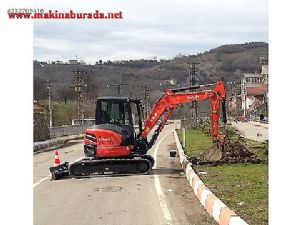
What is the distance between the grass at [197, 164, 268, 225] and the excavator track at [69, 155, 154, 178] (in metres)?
2.06

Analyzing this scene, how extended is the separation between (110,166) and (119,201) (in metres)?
5.15

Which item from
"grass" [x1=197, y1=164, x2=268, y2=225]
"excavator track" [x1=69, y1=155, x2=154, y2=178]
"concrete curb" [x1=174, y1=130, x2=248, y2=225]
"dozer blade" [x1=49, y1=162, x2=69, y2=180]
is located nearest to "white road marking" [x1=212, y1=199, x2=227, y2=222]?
"concrete curb" [x1=174, y1=130, x2=248, y2=225]

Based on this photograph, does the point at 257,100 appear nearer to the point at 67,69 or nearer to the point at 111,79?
the point at 111,79

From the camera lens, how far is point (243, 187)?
12109mm

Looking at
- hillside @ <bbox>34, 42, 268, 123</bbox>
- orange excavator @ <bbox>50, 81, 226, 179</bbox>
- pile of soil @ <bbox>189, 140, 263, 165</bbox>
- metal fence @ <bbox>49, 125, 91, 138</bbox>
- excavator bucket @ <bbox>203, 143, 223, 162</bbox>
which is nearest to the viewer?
orange excavator @ <bbox>50, 81, 226, 179</bbox>

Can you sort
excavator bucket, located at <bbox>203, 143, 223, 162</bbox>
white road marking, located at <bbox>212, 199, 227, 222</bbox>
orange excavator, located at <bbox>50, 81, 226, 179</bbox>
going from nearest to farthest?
white road marking, located at <bbox>212, 199, 227, 222</bbox> < orange excavator, located at <bbox>50, 81, 226, 179</bbox> < excavator bucket, located at <bbox>203, 143, 223, 162</bbox>

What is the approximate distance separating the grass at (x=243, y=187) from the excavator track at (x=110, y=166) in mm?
2061

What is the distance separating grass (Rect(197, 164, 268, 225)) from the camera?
9083 millimetres

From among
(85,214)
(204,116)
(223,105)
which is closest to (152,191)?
(85,214)

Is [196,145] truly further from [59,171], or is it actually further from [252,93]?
[252,93]

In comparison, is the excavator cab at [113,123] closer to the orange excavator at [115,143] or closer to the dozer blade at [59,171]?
the orange excavator at [115,143]

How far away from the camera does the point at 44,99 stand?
77.8m

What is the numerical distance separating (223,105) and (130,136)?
4.12 m

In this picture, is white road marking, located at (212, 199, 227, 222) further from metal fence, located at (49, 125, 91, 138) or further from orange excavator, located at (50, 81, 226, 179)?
metal fence, located at (49, 125, 91, 138)
